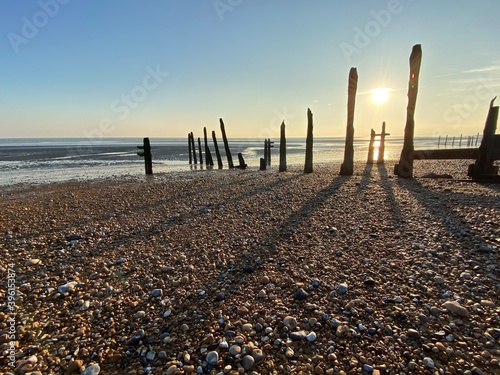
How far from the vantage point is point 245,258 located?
4.08 m

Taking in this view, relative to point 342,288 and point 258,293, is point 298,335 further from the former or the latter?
point 342,288

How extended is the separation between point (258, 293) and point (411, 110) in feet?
35.7

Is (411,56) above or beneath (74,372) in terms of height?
above

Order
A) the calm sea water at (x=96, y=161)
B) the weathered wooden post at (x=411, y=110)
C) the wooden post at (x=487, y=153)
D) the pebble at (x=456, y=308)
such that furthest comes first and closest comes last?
the calm sea water at (x=96, y=161)
the weathered wooden post at (x=411, y=110)
the wooden post at (x=487, y=153)
the pebble at (x=456, y=308)

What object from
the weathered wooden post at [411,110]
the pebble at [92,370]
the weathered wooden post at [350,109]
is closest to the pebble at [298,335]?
the pebble at [92,370]

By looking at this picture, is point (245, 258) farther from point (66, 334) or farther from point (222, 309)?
point (66, 334)

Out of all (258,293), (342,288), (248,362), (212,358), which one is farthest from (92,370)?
(342,288)

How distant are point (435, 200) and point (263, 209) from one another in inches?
184

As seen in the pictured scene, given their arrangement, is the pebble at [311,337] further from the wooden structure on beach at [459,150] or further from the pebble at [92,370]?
the wooden structure on beach at [459,150]

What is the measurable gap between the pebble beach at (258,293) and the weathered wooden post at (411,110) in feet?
17.2

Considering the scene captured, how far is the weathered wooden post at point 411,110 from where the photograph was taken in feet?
33.8

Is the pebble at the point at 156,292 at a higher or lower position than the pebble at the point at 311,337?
lower

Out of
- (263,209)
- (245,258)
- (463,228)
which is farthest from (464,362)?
(263,209)

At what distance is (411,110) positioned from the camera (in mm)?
10625
